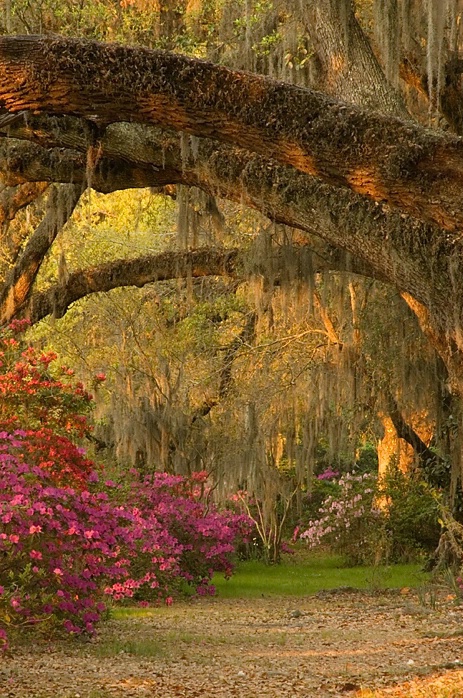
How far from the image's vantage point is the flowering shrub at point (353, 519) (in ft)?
55.7

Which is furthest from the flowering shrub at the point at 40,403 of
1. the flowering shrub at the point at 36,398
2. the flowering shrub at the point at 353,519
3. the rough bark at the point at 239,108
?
the flowering shrub at the point at 353,519

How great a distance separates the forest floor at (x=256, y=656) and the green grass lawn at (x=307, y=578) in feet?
7.38

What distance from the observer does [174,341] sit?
16.2m

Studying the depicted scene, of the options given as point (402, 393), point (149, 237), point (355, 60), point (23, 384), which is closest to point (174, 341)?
point (149, 237)

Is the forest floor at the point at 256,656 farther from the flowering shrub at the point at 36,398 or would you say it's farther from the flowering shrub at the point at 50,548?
the flowering shrub at the point at 36,398

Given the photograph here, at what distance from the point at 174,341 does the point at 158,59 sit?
1055 cm

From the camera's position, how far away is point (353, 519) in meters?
17.2

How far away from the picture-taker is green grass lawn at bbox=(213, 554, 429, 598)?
13.6m

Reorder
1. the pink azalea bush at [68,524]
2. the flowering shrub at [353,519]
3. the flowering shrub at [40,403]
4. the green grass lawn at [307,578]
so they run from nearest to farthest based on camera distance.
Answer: the pink azalea bush at [68,524] < the flowering shrub at [40,403] < the green grass lawn at [307,578] < the flowering shrub at [353,519]

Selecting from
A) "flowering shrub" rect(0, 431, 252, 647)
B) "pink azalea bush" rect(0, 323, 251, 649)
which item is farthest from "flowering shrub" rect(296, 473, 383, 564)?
"flowering shrub" rect(0, 431, 252, 647)

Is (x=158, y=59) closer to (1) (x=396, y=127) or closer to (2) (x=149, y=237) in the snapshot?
(1) (x=396, y=127)

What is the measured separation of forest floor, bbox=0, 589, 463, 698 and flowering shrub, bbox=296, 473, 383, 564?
5.58m

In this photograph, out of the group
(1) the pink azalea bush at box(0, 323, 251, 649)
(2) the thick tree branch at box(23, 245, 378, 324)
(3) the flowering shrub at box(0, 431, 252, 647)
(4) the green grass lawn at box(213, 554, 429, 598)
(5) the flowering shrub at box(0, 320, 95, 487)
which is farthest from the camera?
(4) the green grass lawn at box(213, 554, 429, 598)

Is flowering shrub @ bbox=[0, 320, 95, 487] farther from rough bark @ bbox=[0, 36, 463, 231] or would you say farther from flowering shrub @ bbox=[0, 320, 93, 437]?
rough bark @ bbox=[0, 36, 463, 231]
